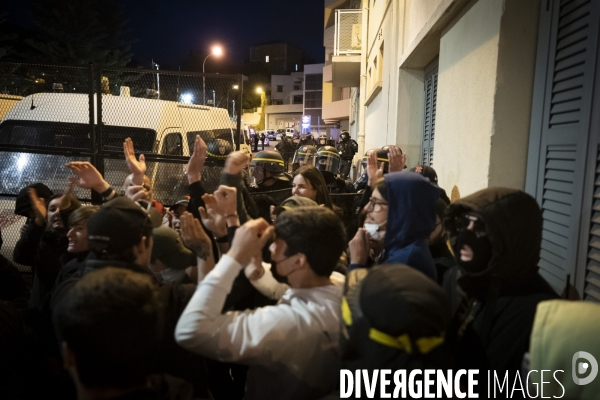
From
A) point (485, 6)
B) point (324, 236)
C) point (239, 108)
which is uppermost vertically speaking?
point (485, 6)

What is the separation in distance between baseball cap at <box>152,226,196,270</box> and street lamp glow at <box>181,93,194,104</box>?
11.5ft

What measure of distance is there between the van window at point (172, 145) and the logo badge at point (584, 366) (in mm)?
5120

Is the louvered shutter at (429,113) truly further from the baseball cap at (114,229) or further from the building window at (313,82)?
the building window at (313,82)

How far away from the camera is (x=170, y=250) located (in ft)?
9.13

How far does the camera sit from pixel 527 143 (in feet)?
11.5

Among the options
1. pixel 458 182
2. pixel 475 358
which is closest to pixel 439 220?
pixel 475 358

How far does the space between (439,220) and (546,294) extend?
1198mm

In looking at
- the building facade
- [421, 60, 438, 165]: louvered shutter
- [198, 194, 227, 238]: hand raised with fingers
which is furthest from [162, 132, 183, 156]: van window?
the building facade

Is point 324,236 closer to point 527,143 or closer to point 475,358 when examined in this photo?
point 475,358

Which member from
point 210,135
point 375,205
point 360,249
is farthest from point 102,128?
point 360,249

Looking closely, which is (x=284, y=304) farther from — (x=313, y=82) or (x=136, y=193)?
(x=313, y=82)

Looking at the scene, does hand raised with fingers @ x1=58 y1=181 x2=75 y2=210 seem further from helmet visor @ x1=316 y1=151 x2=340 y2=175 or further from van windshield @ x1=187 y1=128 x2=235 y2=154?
helmet visor @ x1=316 y1=151 x2=340 y2=175

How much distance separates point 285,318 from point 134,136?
449 centimetres

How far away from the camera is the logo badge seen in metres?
1.30
